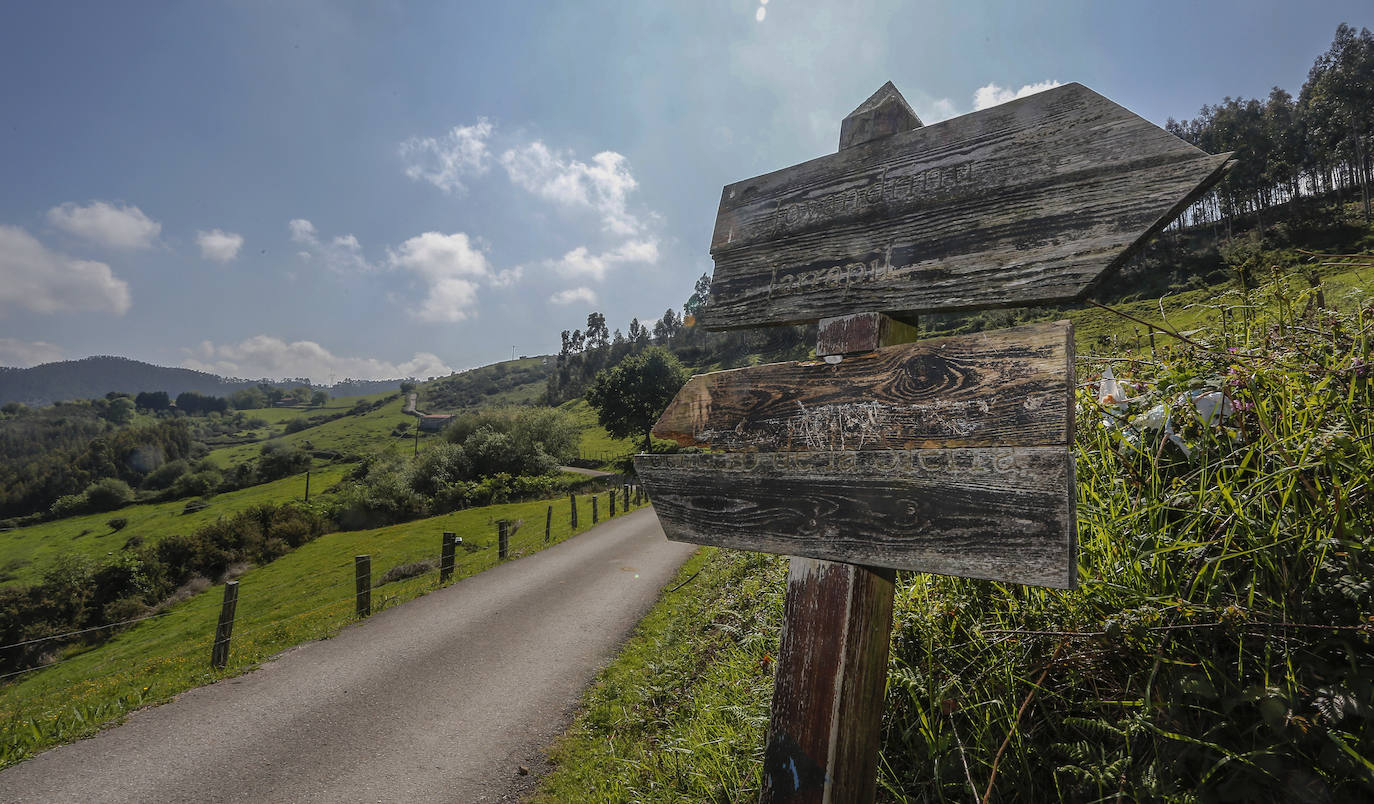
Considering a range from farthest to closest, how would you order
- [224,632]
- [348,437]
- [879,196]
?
[348,437]
[224,632]
[879,196]

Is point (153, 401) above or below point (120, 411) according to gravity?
above

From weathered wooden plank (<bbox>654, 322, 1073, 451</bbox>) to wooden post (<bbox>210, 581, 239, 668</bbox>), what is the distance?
923 cm

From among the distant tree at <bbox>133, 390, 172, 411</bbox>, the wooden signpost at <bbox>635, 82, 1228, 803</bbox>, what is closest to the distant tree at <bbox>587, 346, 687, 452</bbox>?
the wooden signpost at <bbox>635, 82, 1228, 803</bbox>

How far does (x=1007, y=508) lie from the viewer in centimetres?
116

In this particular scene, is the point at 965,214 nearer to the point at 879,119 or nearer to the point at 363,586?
the point at 879,119

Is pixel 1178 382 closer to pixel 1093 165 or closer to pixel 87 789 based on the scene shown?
pixel 1093 165

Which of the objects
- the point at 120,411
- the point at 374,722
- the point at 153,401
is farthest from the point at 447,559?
the point at 153,401

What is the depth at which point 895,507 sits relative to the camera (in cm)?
131

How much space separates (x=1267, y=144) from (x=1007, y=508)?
8533 cm

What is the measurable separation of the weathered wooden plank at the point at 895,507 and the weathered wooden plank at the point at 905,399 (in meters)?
0.05

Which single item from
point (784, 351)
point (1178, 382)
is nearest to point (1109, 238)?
point (1178, 382)

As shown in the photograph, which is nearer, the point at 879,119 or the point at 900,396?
the point at 900,396

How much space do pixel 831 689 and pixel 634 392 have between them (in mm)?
46896

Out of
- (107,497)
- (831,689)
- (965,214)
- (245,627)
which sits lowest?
(107,497)
